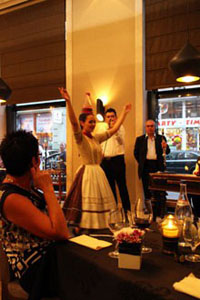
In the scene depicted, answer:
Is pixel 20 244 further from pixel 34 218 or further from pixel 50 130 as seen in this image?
pixel 50 130

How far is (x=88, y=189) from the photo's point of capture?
3.04 metres

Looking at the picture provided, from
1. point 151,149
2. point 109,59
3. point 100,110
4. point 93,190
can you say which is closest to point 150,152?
point 151,149

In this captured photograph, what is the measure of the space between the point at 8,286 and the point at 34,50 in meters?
5.27

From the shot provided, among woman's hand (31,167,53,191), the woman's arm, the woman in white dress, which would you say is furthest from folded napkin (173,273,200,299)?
Answer: the woman in white dress

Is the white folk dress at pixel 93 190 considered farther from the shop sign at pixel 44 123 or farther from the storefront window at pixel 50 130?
the shop sign at pixel 44 123

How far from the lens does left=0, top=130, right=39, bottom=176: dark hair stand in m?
1.43

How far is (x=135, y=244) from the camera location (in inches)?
44.9

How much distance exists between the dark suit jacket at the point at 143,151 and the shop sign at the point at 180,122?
0.55 metres

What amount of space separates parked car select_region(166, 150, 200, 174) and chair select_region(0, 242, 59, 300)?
144 inches

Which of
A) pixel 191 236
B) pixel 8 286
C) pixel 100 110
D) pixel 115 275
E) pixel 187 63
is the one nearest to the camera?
pixel 115 275

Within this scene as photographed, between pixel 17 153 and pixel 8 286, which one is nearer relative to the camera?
pixel 17 153

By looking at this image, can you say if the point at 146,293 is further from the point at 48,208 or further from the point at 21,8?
the point at 21,8

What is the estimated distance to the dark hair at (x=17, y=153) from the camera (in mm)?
1435

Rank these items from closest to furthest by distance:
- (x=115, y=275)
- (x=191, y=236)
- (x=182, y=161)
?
(x=115, y=275), (x=191, y=236), (x=182, y=161)
